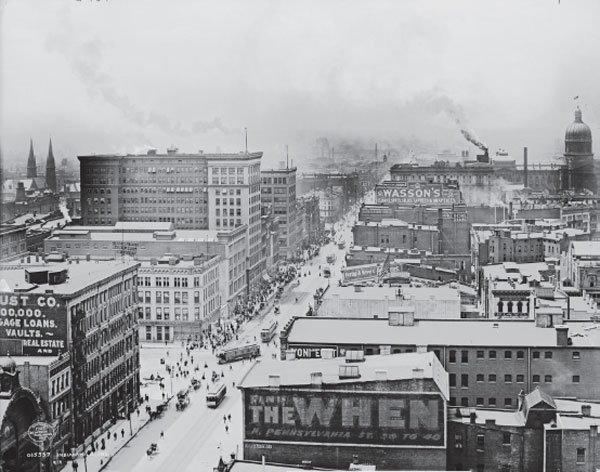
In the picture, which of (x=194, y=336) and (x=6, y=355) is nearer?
(x=6, y=355)

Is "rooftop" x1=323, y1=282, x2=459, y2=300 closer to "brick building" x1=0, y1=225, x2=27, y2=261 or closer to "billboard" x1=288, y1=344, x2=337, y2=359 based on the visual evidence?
"billboard" x1=288, y1=344, x2=337, y2=359

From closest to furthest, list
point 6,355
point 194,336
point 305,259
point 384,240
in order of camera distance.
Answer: point 6,355 < point 194,336 < point 384,240 < point 305,259

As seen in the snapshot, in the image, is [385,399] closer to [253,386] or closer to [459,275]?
[253,386]

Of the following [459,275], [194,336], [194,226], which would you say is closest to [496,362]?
[194,336]

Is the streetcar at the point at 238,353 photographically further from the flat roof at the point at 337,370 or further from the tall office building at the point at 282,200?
the tall office building at the point at 282,200

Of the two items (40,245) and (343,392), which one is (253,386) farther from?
(40,245)

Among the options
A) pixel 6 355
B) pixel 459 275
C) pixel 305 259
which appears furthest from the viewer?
pixel 305 259

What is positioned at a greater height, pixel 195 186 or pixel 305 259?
pixel 195 186

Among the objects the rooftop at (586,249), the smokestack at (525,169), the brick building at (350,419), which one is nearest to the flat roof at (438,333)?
the brick building at (350,419)

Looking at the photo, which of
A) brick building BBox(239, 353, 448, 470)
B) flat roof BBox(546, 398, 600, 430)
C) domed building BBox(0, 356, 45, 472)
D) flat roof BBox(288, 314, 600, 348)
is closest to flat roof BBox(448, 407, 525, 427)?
brick building BBox(239, 353, 448, 470)
